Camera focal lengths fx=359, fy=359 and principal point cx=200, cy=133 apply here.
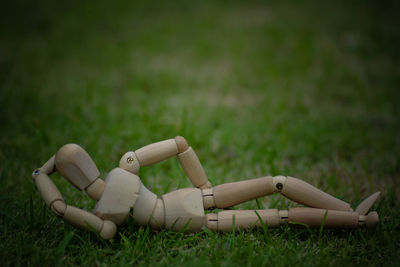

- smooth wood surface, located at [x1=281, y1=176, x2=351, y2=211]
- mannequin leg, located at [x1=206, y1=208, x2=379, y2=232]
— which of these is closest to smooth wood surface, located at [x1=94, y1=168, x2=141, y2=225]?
mannequin leg, located at [x1=206, y1=208, x2=379, y2=232]

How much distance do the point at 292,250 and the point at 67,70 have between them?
4.02 meters

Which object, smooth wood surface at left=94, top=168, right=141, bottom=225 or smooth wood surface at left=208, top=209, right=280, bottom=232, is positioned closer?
smooth wood surface at left=94, top=168, right=141, bottom=225

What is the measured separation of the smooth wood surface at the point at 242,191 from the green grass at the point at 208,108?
0.17 meters

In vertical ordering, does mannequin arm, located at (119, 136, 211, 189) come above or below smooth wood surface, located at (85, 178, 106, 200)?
above

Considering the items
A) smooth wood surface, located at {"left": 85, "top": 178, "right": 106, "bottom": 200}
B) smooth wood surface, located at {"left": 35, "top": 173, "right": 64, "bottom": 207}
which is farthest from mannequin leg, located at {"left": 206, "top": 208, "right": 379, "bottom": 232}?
smooth wood surface, located at {"left": 35, "top": 173, "right": 64, "bottom": 207}

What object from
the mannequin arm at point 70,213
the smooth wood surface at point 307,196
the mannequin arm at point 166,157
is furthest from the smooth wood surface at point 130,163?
the smooth wood surface at point 307,196

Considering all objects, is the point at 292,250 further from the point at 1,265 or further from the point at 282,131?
the point at 282,131

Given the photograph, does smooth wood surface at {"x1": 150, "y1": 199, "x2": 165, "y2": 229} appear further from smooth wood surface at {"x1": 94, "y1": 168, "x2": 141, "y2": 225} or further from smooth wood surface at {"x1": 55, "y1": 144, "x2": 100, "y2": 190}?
smooth wood surface at {"x1": 55, "y1": 144, "x2": 100, "y2": 190}

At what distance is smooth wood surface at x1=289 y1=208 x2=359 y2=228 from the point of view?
1.77 metres

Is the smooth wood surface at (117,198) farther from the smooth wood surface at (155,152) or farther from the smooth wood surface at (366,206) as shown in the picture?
the smooth wood surface at (366,206)

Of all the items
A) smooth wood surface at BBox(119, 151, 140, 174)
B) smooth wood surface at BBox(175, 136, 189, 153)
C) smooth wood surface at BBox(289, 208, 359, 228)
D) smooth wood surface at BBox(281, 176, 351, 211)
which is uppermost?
smooth wood surface at BBox(175, 136, 189, 153)

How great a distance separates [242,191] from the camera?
5.90ft

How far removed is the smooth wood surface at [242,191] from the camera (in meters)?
1.79

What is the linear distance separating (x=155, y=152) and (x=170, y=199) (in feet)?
0.80
